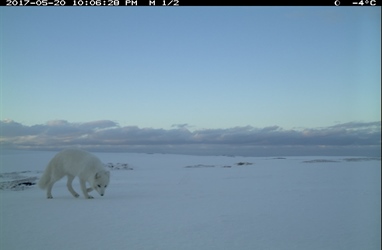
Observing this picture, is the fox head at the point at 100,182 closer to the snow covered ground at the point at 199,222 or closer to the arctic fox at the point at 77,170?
the arctic fox at the point at 77,170

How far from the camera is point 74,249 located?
4.02m

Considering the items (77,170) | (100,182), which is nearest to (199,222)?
(100,182)

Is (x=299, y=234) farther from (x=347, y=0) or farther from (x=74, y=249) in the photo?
(x=347, y=0)

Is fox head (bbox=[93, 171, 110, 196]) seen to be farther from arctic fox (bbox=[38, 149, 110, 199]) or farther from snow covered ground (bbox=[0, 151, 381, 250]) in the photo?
snow covered ground (bbox=[0, 151, 381, 250])

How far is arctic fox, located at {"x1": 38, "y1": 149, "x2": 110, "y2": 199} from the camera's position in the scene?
8.80 meters

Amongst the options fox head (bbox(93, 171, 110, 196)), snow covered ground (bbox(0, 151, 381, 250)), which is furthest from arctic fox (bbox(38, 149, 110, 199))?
snow covered ground (bbox(0, 151, 381, 250))

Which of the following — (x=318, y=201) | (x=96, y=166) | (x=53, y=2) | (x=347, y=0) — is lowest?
(x=318, y=201)

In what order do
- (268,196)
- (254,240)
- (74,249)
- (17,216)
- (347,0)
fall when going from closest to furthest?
(74,249)
(254,240)
(347,0)
(17,216)
(268,196)

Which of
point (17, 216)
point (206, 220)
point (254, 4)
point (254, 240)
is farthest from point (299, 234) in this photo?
point (17, 216)

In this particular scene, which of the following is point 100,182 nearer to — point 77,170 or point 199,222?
point 77,170

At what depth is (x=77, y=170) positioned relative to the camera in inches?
353

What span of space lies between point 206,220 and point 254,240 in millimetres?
1221

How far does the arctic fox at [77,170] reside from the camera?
8.80 m

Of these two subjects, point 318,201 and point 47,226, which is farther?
point 318,201
